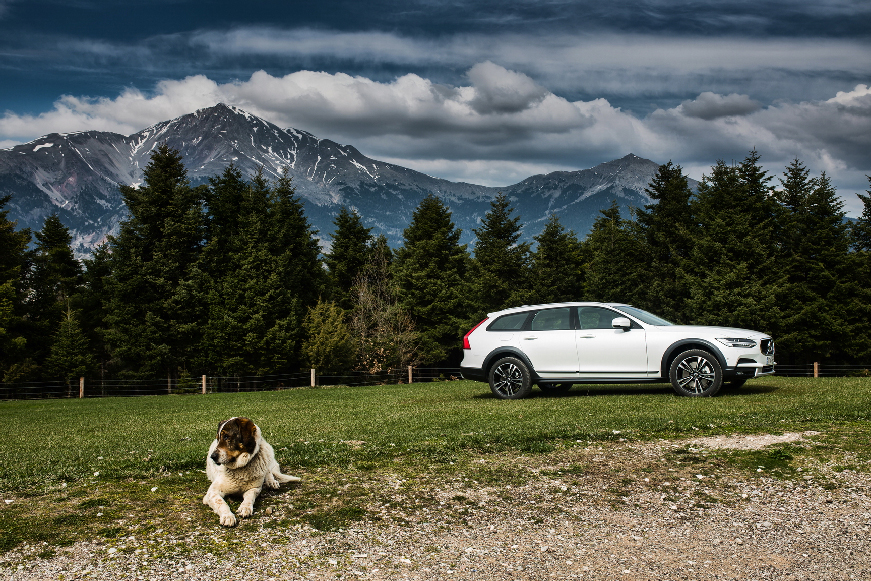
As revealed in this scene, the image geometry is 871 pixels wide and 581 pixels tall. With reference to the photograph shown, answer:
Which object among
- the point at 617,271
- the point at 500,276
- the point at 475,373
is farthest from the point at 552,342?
the point at 500,276

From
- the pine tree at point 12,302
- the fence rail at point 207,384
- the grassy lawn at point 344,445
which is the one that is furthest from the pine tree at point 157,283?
the grassy lawn at point 344,445

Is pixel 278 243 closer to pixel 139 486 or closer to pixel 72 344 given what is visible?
pixel 72 344

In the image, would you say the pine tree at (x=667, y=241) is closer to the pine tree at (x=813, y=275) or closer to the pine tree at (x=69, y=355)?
the pine tree at (x=813, y=275)

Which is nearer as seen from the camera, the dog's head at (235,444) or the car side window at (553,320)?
the dog's head at (235,444)

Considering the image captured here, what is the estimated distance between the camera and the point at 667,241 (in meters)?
45.3

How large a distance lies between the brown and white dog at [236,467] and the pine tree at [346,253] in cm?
5224

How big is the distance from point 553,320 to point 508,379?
1553mm

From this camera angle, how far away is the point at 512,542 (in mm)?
4277

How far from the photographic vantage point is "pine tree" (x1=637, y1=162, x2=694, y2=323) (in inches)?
1698

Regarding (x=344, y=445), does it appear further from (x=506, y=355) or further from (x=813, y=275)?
(x=813, y=275)

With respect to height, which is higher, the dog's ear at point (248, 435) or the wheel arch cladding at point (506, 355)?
the wheel arch cladding at point (506, 355)

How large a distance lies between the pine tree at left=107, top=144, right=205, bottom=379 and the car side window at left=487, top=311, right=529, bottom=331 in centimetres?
3179

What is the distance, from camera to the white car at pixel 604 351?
11.2 m

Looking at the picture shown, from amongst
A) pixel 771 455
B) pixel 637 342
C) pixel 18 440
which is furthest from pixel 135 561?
pixel 637 342
